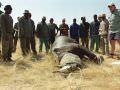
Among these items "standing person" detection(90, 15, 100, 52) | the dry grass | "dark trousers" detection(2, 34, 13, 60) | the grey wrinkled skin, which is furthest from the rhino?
"standing person" detection(90, 15, 100, 52)

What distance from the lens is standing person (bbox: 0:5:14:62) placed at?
11.9 m

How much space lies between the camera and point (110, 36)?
13.2 m

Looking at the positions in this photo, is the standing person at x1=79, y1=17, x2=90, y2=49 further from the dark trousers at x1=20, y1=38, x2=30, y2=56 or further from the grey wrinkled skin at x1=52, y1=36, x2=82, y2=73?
the grey wrinkled skin at x1=52, y1=36, x2=82, y2=73

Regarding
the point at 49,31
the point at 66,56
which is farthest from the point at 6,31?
the point at 49,31

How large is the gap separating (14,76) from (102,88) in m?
2.76

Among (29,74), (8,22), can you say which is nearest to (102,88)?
(29,74)

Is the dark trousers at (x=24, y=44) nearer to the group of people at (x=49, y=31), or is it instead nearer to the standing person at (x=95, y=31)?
the group of people at (x=49, y=31)

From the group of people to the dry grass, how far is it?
1464mm

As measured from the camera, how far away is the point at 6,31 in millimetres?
12055

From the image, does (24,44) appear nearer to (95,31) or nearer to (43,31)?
(43,31)

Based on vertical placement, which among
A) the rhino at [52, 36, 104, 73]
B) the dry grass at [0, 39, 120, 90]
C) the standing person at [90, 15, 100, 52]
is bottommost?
the dry grass at [0, 39, 120, 90]

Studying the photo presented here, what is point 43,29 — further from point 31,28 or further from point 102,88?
point 102,88

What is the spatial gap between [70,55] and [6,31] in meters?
2.62

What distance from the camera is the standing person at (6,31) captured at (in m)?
11.9
